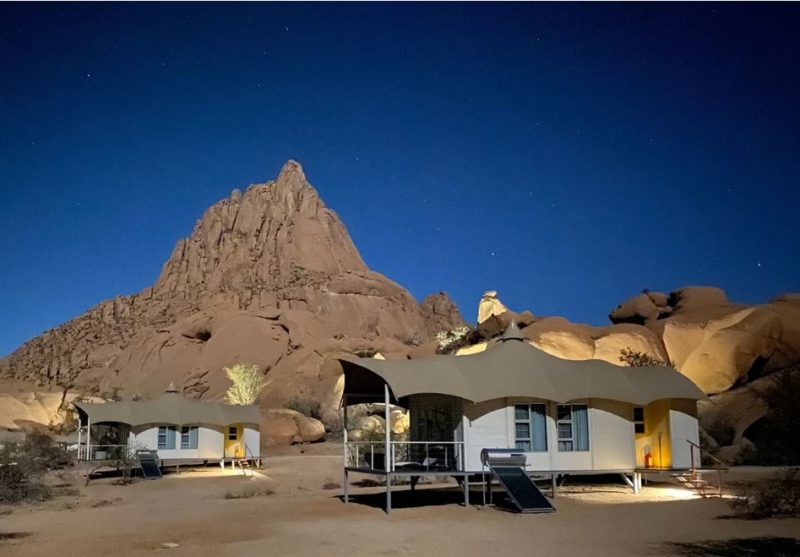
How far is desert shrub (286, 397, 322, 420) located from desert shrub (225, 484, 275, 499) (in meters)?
37.2

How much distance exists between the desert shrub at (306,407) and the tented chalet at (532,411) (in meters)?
43.1

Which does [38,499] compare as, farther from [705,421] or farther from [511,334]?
[705,421]

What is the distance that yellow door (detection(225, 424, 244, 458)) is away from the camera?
4256 centimetres

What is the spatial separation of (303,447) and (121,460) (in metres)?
18.8

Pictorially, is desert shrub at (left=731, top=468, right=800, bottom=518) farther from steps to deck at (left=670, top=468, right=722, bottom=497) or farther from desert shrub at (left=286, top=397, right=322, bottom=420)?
desert shrub at (left=286, top=397, right=322, bottom=420)

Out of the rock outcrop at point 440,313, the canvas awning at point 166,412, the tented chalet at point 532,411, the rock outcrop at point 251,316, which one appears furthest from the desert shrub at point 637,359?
the rock outcrop at point 440,313

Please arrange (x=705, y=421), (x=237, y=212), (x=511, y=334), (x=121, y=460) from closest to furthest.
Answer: (x=511, y=334)
(x=121, y=460)
(x=705, y=421)
(x=237, y=212)

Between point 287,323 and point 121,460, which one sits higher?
point 287,323

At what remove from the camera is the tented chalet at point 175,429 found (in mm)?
39469

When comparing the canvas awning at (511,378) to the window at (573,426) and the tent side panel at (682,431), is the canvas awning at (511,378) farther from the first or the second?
the window at (573,426)

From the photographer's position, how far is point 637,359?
46.2 meters

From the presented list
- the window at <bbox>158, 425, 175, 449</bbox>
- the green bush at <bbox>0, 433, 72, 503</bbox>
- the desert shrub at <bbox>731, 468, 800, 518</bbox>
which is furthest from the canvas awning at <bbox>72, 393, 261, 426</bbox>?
the desert shrub at <bbox>731, 468, 800, 518</bbox>

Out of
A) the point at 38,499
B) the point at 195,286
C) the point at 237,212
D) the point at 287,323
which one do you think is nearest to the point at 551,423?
the point at 38,499

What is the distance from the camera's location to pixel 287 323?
314ft
